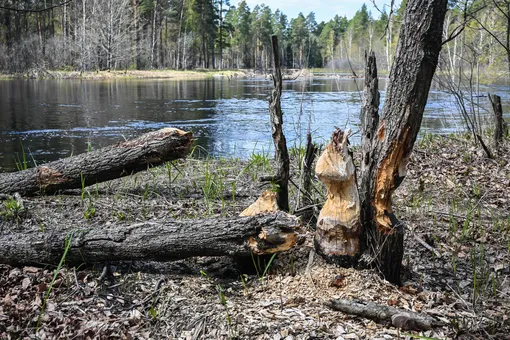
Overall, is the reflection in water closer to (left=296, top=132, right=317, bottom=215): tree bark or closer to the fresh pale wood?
(left=296, top=132, right=317, bottom=215): tree bark

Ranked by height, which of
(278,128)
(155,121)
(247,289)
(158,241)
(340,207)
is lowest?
(247,289)

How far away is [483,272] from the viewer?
3.60 meters

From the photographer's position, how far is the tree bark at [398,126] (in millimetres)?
3086

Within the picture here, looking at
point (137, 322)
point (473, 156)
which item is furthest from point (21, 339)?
point (473, 156)

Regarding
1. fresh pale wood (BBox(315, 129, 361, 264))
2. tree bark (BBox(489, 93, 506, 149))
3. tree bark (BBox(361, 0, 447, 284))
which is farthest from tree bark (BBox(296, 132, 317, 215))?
tree bark (BBox(489, 93, 506, 149))

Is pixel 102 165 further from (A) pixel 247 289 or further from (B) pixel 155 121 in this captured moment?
(B) pixel 155 121

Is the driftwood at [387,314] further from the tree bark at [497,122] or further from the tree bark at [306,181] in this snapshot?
the tree bark at [497,122]

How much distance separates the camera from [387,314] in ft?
9.34

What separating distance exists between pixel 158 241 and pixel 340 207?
54.4 inches

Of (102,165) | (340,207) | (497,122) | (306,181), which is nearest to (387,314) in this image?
(340,207)

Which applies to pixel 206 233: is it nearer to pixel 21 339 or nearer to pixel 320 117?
pixel 21 339

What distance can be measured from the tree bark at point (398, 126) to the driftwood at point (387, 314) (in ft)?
1.57

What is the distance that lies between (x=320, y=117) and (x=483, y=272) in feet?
39.9

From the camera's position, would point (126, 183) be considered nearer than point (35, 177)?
No
